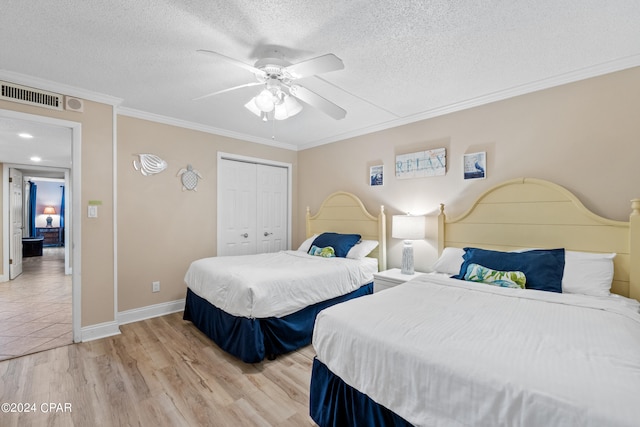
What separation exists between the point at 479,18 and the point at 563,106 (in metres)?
1.38

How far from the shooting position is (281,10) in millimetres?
1649

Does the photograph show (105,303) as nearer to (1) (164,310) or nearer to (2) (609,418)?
(1) (164,310)

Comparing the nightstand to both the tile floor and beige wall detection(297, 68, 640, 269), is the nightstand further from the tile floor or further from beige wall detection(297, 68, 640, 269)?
the tile floor

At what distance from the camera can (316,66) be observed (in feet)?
5.94

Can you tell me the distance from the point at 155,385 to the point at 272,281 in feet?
3.67

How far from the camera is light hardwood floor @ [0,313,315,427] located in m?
1.79

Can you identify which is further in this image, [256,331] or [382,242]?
[382,242]

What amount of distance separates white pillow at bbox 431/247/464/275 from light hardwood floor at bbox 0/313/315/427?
1.48 meters

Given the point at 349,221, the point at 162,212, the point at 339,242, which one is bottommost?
the point at 339,242

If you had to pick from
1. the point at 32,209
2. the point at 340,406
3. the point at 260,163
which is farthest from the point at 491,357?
the point at 32,209

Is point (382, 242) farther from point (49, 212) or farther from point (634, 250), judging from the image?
point (49, 212)

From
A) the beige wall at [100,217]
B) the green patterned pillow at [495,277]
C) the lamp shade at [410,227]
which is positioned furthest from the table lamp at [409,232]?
the beige wall at [100,217]

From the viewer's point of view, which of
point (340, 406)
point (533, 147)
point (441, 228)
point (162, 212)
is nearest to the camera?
point (340, 406)

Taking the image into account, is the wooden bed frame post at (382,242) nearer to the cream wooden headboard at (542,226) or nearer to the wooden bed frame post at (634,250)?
the cream wooden headboard at (542,226)
